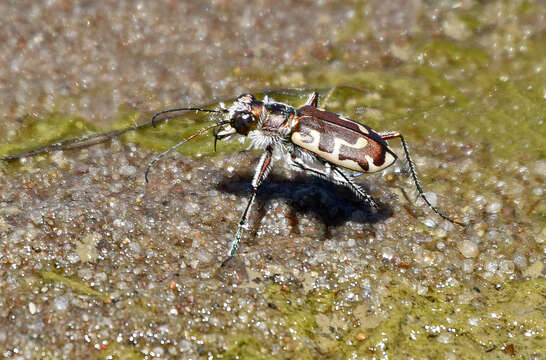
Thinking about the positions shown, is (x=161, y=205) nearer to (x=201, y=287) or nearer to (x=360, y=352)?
(x=201, y=287)

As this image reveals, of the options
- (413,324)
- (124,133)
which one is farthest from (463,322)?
(124,133)

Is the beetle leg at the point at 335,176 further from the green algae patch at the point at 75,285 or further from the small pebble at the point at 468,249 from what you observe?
the green algae patch at the point at 75,285

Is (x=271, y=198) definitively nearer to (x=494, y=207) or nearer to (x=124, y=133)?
(x=124, y=133)

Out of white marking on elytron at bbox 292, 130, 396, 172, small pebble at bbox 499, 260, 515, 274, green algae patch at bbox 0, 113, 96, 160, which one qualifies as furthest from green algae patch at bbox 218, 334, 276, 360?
green algae patch at bbox 0, 113, 96, 160

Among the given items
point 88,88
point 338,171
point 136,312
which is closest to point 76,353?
point 136,312

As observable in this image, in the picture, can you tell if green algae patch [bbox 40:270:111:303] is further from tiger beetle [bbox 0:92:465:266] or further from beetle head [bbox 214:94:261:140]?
beetle head [bbox 214:94:261:140]

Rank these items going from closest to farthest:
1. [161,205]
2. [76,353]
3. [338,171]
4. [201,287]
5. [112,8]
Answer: [76,353], [201,287], [338,171], [161,205], [112,8]

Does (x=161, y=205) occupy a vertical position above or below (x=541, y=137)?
below
